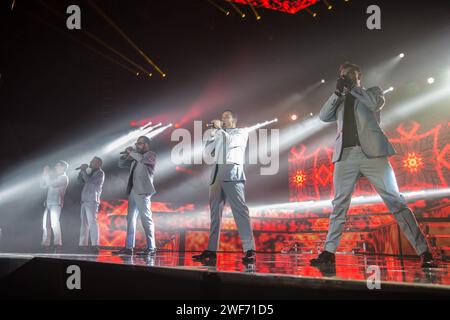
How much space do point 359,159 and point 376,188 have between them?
29cm

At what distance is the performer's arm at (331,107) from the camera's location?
3317 mm

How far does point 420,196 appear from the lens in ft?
27.7

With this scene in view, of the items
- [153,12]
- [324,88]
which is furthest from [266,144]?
[153,12]

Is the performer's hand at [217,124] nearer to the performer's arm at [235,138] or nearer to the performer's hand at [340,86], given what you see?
the performer's arm at [235,138]

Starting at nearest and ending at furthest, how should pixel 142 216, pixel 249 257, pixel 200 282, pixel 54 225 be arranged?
pixel 200 282
pixel 249 257
pixel 142 216
pixel 54 225

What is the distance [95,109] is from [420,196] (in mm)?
8615

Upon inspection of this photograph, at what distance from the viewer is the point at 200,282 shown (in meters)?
2.03

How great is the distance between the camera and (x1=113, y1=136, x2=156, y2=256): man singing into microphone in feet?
16.8

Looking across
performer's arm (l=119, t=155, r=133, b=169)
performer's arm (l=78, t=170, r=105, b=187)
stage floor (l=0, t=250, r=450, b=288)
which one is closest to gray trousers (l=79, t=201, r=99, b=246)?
performer's arm (l=78, t=170, r=105, b=187)

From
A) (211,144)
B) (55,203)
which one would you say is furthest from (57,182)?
(211,144)

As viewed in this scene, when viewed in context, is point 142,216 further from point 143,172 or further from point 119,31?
point 119,31

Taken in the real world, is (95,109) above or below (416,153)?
above

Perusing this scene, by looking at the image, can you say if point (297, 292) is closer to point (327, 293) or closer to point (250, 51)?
point (327, 293)

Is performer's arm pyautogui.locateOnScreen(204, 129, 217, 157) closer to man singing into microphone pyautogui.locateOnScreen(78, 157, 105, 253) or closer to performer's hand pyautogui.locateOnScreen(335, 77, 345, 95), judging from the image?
performer's hand pyautogui.locateOnScreen(335, 77, 345, 95)
